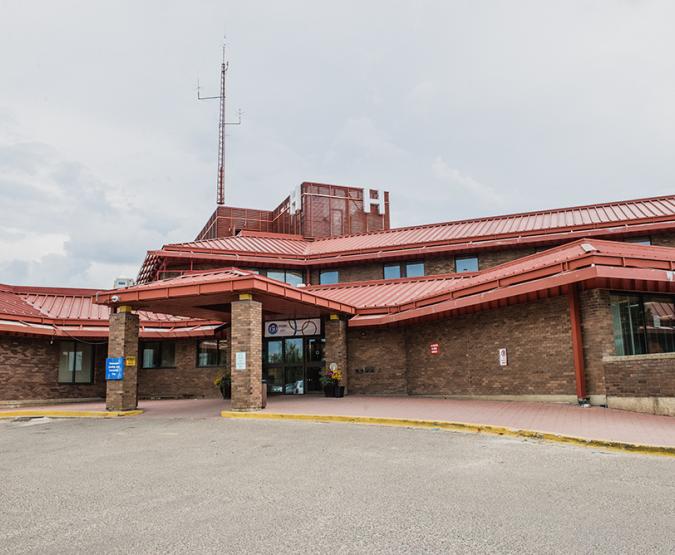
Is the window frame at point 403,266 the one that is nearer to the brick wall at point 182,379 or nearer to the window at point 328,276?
the window at point 328,276

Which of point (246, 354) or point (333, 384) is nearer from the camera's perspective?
point (246, 354)

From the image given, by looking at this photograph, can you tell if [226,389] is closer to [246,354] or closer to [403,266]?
[246,354]

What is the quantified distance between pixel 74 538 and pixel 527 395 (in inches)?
515

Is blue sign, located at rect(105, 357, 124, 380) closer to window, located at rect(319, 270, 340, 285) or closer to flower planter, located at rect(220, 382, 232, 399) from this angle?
flower planter, located at rect(220, 382, 232, 399)

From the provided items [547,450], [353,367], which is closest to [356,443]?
[547,450]

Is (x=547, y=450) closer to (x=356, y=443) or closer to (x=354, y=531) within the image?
(x=356, y=443)

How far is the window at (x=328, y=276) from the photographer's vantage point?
27.8 meters

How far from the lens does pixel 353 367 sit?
68.4 ft

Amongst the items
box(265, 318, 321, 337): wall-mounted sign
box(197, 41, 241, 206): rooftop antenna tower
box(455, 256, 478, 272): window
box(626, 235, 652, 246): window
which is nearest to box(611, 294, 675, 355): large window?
box(626, 235, 652, 246): window

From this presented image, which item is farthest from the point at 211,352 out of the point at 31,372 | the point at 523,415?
the point at 523,415

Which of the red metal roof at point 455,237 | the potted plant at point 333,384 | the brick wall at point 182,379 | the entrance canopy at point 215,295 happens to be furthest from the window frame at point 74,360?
the potted plant at point 333,384

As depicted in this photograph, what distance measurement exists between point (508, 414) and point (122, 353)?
10.9 metres

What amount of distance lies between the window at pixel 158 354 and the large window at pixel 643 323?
1691 cm

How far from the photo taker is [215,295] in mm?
15938
